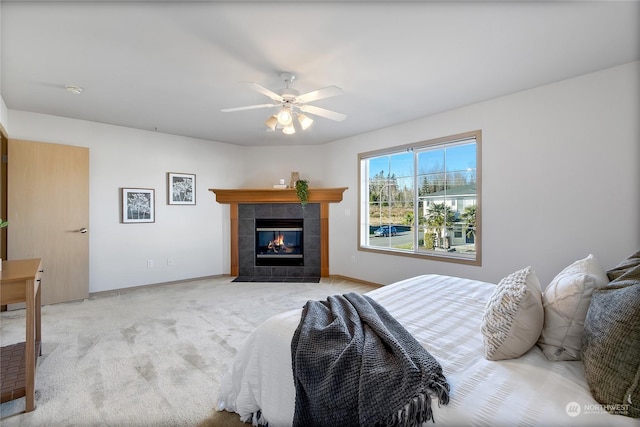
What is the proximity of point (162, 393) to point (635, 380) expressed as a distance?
239 cm

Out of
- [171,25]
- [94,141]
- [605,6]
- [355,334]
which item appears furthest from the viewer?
[94,141]

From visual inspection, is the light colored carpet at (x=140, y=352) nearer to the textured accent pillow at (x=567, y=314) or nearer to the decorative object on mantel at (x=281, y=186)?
the textured accent pillow at (x=567, y=314)

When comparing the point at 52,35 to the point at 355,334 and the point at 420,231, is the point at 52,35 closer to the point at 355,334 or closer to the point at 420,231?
the point at 355,334

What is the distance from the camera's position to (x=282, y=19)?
1909 mm

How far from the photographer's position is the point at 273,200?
17.4 ft

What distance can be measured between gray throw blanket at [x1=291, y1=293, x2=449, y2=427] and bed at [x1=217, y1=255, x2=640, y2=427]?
3.3 inches

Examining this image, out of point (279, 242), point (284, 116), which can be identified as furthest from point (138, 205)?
point (284, 116)

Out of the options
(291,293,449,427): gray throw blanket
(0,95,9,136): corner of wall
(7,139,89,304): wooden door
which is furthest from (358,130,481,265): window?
(0,95,9,136): corner of wall

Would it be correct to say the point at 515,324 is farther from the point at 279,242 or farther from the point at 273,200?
the point at 279,242

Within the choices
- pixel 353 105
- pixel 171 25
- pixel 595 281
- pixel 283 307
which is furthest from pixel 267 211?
pixel 595 281

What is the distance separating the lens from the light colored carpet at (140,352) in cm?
173

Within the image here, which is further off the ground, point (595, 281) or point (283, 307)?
point (595, 281)

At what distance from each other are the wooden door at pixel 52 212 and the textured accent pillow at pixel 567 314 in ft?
16.6

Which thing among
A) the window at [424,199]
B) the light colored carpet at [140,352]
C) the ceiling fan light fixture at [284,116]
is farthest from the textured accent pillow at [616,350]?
the window at [424,199]
